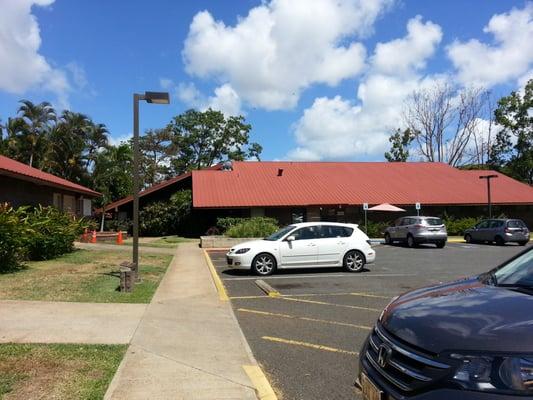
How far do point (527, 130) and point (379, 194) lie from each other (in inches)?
1103

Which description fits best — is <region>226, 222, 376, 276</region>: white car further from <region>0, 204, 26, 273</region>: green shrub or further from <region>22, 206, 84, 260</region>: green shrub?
<region>22, 206, 84, 260</region>: green shrub

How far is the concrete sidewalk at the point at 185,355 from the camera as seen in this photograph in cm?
536

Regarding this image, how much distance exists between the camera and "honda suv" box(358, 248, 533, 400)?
9.48 ft

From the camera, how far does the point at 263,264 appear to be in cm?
1520

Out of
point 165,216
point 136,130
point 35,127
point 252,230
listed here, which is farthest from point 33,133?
point 136,130

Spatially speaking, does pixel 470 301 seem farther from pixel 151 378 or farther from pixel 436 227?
pixel 436 227

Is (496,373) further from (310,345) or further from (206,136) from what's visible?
(206,136)

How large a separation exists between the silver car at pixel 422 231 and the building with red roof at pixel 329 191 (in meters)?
7.35

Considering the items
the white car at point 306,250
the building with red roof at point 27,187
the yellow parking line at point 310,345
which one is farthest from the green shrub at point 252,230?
the yellow parking line at point 310,345

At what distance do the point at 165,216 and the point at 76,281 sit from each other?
960 inches

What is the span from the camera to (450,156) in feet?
205

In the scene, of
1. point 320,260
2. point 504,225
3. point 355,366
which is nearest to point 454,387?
point 355,366

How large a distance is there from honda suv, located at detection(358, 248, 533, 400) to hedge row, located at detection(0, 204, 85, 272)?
1207cm

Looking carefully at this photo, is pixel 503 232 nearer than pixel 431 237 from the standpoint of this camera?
No
